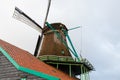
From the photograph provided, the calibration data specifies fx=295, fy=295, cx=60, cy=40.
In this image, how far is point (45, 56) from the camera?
88.2 ft

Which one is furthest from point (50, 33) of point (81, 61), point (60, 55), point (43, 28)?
point (81, 61)

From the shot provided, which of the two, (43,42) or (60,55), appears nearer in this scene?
(60,55)

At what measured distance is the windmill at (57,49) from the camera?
86.2 ft

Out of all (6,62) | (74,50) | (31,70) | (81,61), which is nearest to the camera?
(31,70)

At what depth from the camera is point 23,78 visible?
58.3 ft

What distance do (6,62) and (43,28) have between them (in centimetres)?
1087

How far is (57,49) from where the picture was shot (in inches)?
1104

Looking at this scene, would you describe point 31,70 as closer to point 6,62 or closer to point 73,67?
point 6,62

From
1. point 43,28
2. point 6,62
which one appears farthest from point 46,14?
point 6,62

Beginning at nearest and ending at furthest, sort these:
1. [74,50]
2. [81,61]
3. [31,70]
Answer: [31,70] < [81,61] < [74,50]

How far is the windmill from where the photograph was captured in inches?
1034

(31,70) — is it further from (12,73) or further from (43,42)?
(43,42)

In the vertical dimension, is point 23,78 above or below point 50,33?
below

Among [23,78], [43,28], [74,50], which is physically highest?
[43,28]
